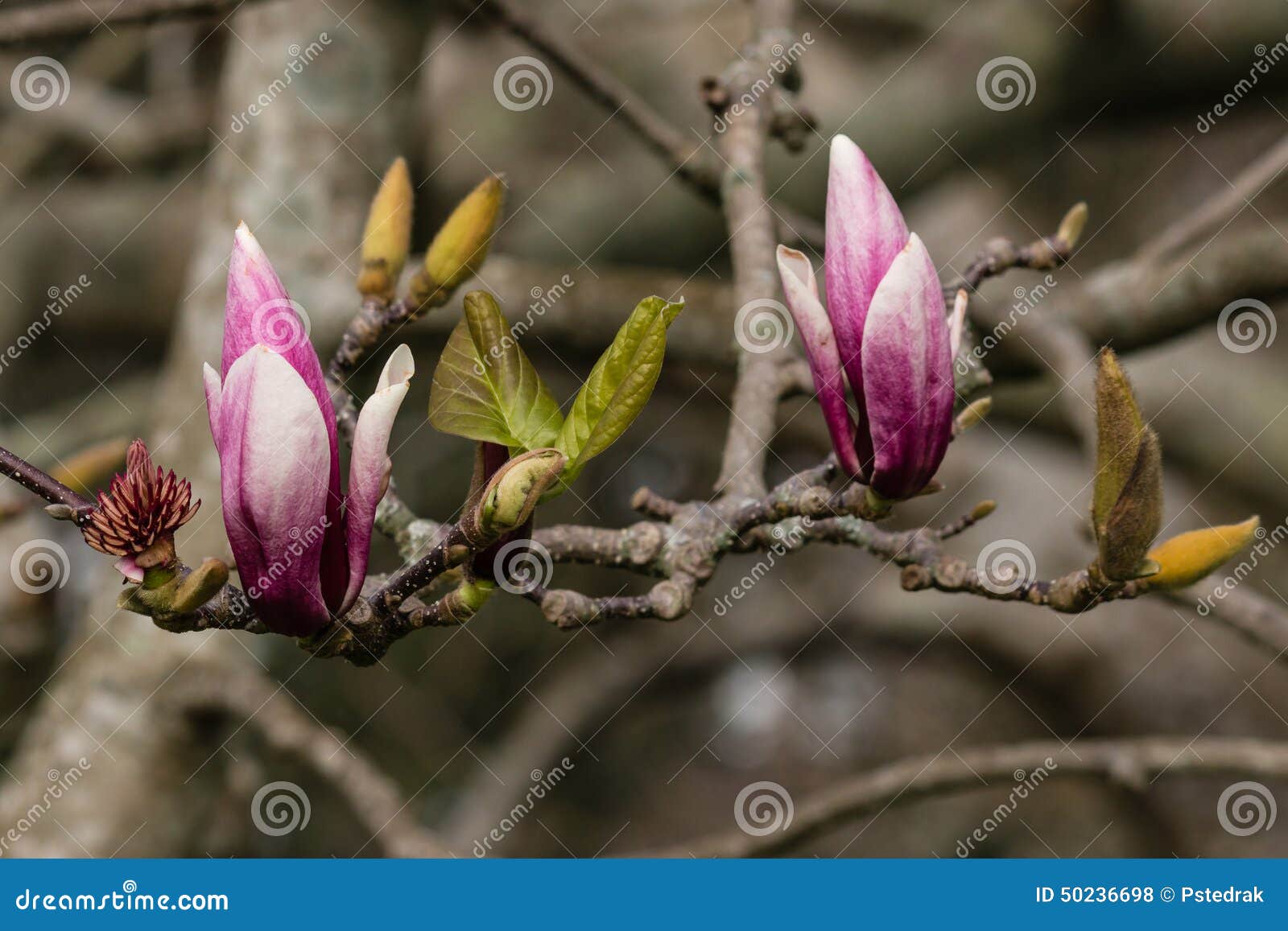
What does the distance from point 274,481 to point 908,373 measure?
1.15 feet

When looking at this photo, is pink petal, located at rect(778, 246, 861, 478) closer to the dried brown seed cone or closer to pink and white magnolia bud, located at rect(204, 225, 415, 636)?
pink and white magnolia bud, located at rect(204, 225, 415, 636)

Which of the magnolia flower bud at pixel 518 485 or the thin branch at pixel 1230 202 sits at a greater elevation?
the thin branch at pixel 1230 202

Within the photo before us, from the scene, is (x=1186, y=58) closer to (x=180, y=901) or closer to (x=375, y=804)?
(x=375, y=804)

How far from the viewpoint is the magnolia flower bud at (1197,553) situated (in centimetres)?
69

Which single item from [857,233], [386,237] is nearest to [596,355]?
[386,237]

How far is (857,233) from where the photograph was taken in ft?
2.03

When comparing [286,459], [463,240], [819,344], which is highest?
[819,344]

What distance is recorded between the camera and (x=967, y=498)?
3.23 meters

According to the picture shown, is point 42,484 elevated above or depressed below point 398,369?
below

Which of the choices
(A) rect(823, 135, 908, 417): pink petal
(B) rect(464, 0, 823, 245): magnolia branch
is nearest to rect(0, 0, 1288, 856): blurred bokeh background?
(B) rect(464, 0, 823, 245): magnolia branch

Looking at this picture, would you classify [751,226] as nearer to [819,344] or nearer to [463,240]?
[463,240]

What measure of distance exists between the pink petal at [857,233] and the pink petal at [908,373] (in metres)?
0.01

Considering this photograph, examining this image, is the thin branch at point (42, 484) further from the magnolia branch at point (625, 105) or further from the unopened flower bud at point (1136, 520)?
the magnolia branch at point (625, 105)

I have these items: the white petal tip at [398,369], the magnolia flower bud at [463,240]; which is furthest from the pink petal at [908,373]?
the magnolia flower bud at [463,240]
